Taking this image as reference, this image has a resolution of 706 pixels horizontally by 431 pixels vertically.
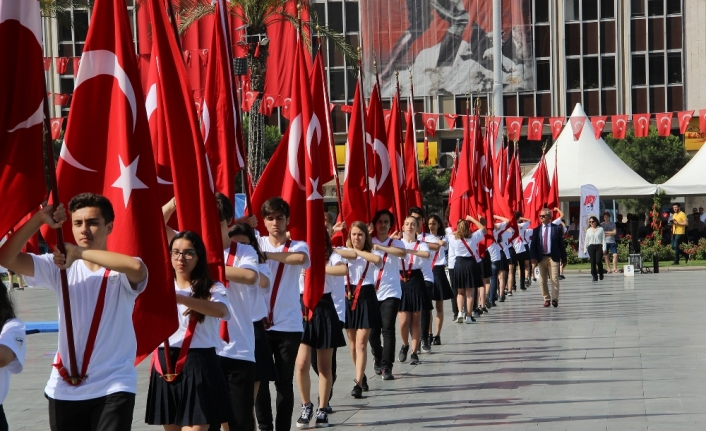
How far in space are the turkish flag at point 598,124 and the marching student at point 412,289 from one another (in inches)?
1007

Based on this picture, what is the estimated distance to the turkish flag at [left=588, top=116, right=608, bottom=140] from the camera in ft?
125

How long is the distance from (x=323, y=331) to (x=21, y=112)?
444 centimetres

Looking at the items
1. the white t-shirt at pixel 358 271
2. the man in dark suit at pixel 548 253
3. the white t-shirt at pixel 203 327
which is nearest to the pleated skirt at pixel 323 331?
the white t-shirt at pixel 358 271

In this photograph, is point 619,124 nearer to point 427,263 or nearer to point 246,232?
point 427,263

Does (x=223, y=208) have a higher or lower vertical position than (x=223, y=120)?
lower

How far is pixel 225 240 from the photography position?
717 cm

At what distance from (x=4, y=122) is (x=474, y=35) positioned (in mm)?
41725

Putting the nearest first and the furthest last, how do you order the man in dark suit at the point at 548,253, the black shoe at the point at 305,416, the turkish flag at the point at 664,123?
the black shoe at the point at 305,416
the man in dark suit at the point at 548,253
the turkish flag at the point at 664,123

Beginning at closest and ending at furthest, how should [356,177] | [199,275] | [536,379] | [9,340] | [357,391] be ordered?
1. [9,340]
2. [199,275]
3. [357,391]
4. [536,379]
5. [356,177]

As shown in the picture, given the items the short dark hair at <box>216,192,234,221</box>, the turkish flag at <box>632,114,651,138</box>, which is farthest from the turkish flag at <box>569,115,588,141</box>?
the short dark hair at <box>216,192,234,221</box>

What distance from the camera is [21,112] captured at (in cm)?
540

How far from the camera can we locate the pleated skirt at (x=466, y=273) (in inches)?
689

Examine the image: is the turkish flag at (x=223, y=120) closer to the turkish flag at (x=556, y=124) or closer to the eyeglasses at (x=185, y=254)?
the eyeglasses at (x=185, y=254)

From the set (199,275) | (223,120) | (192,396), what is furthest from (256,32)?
(192,396)
